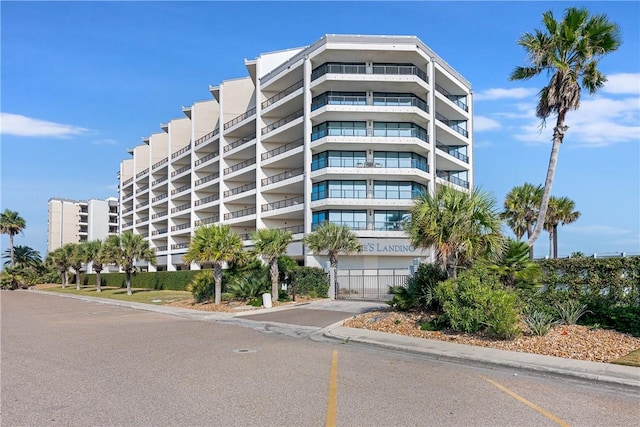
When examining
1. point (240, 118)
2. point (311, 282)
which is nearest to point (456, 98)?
point (240, 118)

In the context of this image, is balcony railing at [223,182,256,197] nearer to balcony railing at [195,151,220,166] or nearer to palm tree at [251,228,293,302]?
balcony railing at [195,151,220,166]

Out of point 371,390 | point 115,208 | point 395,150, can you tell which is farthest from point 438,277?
point 115,208

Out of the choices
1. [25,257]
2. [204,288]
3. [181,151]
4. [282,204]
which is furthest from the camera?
[25,257]

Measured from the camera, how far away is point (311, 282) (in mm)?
34250

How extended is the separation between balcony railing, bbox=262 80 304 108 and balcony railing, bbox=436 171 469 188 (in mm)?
16594

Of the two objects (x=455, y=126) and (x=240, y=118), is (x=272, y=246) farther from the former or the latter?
(x=455, y=126)

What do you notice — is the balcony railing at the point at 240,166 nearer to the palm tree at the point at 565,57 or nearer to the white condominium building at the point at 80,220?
the palm tree at the point at 565,57

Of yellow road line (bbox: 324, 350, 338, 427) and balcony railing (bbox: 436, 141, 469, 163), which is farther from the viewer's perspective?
balcony railing (bbox: 436, 141, 469, 163)

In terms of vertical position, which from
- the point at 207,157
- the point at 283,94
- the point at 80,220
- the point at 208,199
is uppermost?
the point at 283,94

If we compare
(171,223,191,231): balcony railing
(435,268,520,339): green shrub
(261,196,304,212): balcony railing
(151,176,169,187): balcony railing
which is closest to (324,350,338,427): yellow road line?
(435,268,520,339): green shrub

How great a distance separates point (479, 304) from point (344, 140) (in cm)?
3384

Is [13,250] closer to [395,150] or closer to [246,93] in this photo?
[246,93]

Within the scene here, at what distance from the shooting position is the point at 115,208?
123875 mm

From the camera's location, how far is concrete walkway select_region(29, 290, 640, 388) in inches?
379
